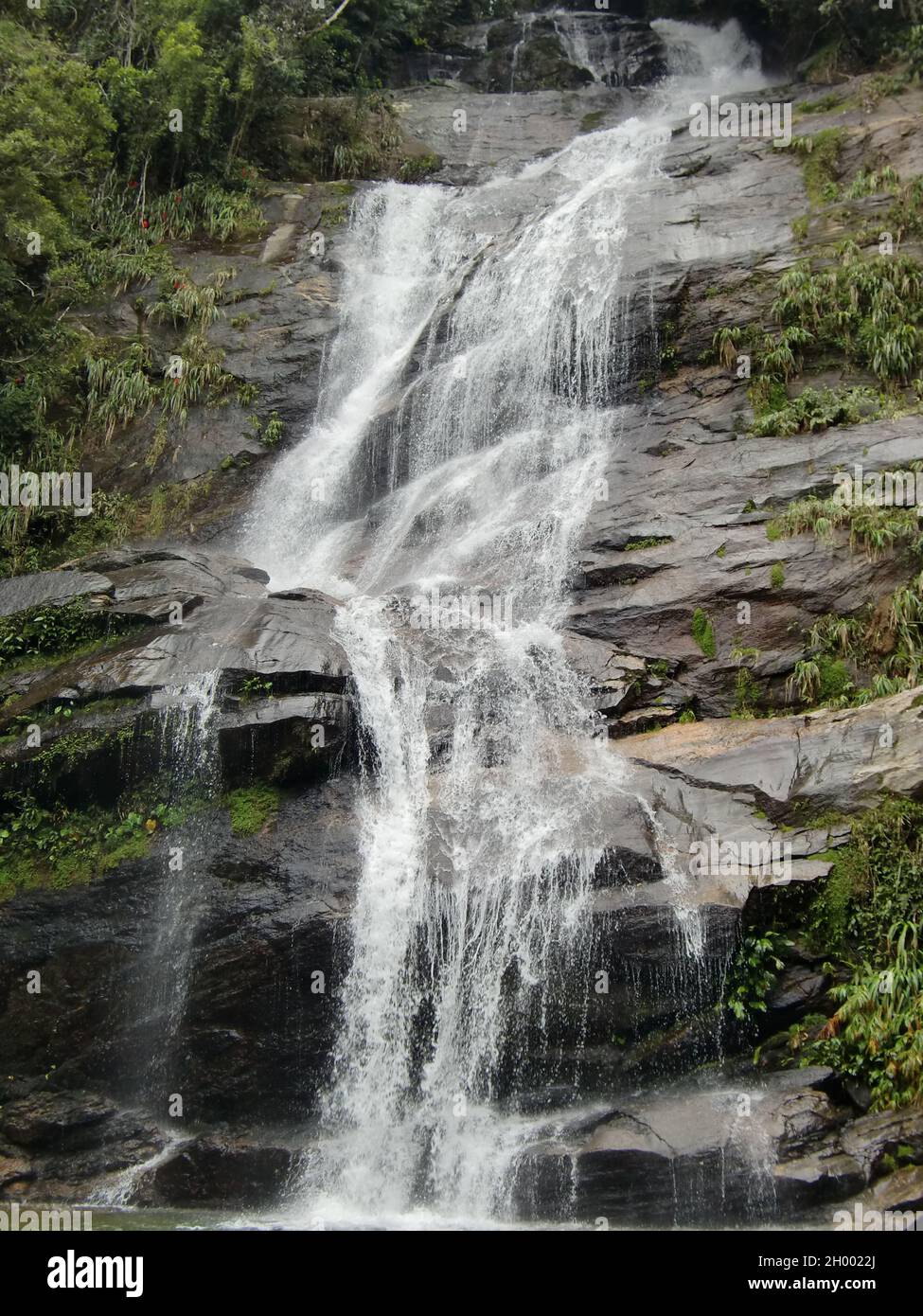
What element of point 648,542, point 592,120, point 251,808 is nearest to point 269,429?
point 648,542

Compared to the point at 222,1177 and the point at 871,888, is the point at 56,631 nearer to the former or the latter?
the point at 222,1177

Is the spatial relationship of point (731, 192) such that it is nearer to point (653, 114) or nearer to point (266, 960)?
point (653, 114)

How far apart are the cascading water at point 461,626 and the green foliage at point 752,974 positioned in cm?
130

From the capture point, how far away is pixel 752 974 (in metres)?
9.09

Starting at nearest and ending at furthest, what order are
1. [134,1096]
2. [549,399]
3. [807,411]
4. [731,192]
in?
[134,1096], [807,411], [549,399], [731,192]

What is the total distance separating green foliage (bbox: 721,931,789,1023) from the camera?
353 inches

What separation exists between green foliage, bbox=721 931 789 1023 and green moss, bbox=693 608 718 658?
3.73m

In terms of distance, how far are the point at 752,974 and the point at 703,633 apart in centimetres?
431

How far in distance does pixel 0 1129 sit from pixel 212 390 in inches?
490

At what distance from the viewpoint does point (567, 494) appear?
46.6 feet

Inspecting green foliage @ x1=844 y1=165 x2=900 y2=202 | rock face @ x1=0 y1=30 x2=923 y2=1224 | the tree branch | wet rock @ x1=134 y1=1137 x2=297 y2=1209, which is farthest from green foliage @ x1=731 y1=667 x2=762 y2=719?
the tree branch

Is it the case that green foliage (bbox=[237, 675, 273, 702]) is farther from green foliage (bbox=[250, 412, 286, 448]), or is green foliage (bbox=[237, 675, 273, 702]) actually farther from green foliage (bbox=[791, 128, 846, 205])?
green foliage (bbox=[791, 128, 846, 205])

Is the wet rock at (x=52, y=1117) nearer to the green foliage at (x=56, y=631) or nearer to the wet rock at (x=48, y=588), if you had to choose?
the green foliage at (x=56, y=631)
